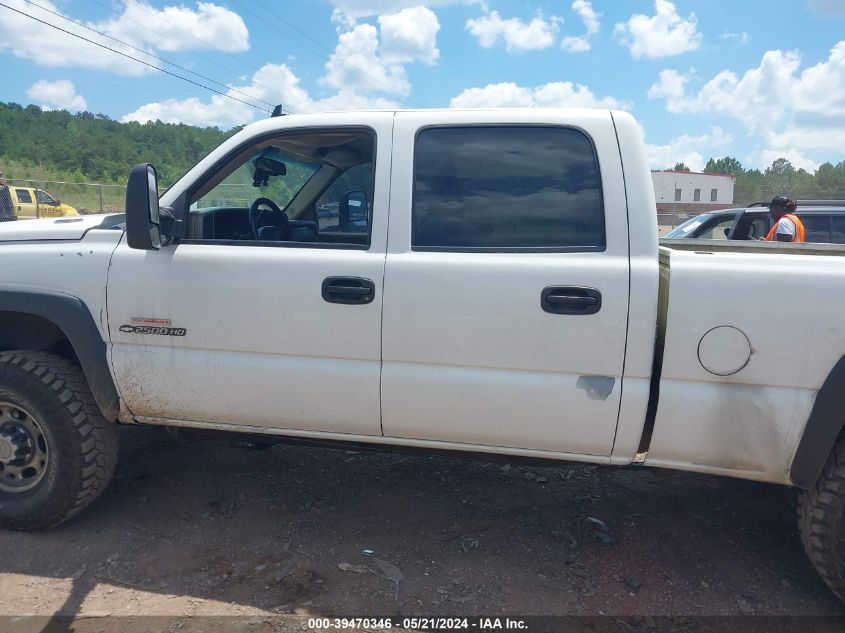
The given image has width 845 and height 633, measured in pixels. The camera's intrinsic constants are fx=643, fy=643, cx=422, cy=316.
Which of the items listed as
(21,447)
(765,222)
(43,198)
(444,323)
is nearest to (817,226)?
Answer: (765,222)

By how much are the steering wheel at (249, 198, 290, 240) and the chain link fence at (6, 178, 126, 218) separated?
1946 cm

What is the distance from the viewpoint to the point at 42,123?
2254 inches

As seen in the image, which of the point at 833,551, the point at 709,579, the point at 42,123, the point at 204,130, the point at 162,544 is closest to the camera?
the point at 833,551

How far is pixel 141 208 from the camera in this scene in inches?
111

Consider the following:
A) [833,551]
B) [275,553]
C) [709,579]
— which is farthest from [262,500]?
[833,551]

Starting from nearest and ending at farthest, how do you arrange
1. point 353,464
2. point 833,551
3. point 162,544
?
point 833,551 → point 162,544 → point 353,464

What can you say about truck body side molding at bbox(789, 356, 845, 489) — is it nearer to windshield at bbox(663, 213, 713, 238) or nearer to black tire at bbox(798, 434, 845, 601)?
black tire at bbox(798, 434, 845, 601)

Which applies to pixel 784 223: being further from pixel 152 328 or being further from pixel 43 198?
pixel 43 198

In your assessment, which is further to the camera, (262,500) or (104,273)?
(262,500)

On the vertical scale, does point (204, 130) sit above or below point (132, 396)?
above

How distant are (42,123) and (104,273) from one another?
214 ft

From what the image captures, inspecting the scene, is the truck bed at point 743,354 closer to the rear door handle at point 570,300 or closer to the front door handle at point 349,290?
the rear door handle at point 570,300

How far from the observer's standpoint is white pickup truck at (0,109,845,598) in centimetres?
251

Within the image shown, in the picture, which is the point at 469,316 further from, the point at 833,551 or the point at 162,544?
the point at 162,544
